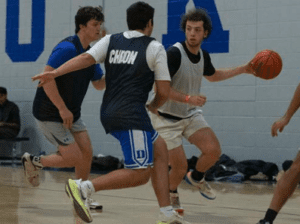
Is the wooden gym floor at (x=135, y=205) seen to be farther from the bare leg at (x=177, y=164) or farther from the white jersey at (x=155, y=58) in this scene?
the white jersey at (x=155, y=58)

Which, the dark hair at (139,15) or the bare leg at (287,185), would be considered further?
the dark hair at (139,15)

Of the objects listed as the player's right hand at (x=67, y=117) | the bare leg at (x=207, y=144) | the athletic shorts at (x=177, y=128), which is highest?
the player's right hand at (x=67, y=117)

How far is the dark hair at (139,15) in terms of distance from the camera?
4.06m

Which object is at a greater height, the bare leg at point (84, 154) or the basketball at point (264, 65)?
the basketball at point (264, 65)

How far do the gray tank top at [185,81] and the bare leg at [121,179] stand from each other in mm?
1416

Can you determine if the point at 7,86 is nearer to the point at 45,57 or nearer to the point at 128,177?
the point at 45,57

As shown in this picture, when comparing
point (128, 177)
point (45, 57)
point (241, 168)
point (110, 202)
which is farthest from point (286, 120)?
point (45, 57)

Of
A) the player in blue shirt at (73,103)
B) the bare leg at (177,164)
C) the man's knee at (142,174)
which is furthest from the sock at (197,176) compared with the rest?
the man's knee at (142,174)

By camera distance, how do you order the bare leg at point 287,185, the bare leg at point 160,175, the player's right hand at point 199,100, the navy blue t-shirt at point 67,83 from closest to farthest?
1. the bare leg at point 287,185
2. the bare leg at point 160,175
3. the player's right hand at point 199,100
4. the navy blue t-shirt at point 67,83

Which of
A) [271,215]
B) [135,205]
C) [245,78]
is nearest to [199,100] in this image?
[271,215]

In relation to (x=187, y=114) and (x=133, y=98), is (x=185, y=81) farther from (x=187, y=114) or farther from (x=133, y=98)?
(x=133, y=98)

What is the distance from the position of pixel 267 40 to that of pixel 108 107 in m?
5.21

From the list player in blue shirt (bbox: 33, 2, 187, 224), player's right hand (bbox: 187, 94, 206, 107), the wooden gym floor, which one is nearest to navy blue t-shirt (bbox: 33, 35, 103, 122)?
the wooden gym floor

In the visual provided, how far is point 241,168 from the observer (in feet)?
27.7
